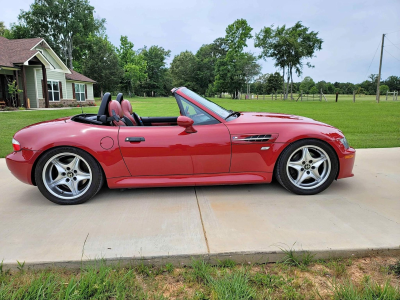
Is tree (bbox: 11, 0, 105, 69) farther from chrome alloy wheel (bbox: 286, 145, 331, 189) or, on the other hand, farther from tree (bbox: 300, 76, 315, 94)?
tree (bbox: 300, 76, 315, 94)

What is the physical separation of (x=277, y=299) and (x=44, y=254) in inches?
66.1

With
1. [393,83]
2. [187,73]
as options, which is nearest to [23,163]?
[187,73]

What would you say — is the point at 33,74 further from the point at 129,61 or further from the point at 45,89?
the point at 129,61

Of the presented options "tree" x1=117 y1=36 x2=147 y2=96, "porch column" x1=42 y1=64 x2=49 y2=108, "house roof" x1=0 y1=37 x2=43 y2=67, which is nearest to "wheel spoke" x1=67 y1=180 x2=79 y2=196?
"house roof" x1=0 y1=37 x2=43 y2=67

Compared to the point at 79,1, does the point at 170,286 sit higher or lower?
lower

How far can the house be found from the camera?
20.1 m

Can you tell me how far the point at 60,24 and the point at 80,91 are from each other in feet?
55.0

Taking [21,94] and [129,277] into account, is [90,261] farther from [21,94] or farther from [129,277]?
[21,94]

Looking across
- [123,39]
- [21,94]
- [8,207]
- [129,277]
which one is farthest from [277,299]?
[123,39]

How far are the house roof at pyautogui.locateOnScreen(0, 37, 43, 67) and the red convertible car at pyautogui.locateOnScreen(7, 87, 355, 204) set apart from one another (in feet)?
64.2

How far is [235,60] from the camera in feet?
176

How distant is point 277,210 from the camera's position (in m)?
2.87

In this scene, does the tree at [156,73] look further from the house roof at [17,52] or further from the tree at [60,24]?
the house roof at [17,52]

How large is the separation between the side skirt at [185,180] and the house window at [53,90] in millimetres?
25087
